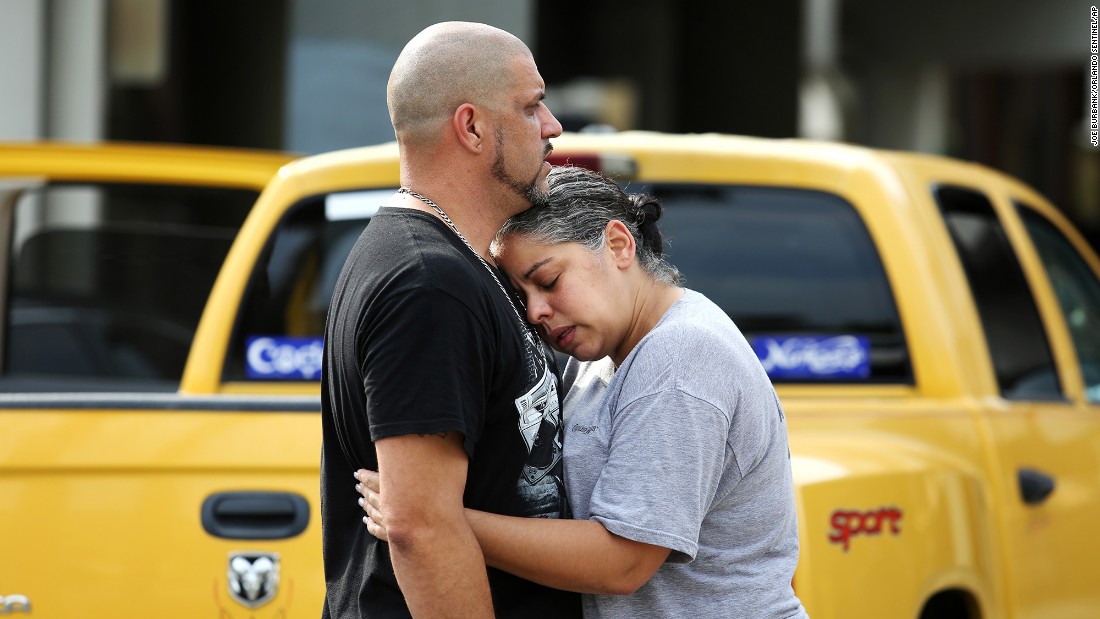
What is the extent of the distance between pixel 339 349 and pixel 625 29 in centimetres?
1344

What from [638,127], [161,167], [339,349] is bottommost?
[339,349]

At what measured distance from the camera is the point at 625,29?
15250mm

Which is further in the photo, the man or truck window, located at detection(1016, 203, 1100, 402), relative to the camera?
truck window, located at detection(1016, 203, 1100, 402)

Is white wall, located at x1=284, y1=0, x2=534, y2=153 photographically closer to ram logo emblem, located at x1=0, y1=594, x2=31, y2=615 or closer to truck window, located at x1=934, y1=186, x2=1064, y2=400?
truck window, located at x1=934, y1=186, x2=1064, y2=400

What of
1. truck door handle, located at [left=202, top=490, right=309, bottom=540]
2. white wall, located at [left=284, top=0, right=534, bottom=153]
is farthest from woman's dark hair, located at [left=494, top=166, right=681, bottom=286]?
white wall, located at [left=284, top=0, right=534, bottom=153]

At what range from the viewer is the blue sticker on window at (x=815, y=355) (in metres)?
3.79

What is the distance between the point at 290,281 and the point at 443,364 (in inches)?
82.0

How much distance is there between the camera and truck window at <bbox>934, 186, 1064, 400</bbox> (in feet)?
13.7

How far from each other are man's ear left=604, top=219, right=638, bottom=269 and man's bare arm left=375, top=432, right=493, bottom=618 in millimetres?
533

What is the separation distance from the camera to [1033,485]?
3754mm

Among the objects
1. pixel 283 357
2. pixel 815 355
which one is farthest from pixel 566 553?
pixel 283 357

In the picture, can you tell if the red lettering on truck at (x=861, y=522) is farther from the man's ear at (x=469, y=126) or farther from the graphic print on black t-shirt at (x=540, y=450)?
the man's ear at (x=469, y=126)

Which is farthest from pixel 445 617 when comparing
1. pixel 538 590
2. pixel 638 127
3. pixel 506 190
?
pixel 638 127

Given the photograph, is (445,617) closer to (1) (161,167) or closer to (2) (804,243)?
(2) (804,243)
